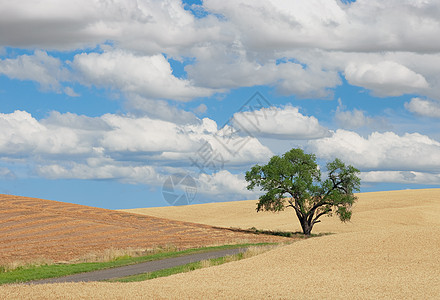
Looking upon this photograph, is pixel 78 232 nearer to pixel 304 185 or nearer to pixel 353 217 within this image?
pixel 304 185

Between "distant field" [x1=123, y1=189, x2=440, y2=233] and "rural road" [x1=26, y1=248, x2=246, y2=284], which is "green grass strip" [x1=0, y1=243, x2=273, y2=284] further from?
Answer: "distant field" [x1=123, y1=189, x2=440, y2=233]

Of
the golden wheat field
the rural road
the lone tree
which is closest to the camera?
the golden wheat field

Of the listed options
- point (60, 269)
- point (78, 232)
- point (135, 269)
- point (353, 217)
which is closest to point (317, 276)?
point (135, 269)

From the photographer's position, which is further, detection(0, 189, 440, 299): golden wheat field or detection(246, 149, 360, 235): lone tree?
detection(246, 149, 360, 235): lone tree

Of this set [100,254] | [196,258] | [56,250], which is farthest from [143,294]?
[56,250]

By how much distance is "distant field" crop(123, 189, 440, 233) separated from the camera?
70938 mm

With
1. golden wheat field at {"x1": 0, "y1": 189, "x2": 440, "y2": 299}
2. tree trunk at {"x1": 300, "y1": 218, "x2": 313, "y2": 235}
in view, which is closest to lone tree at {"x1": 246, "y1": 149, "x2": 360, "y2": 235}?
tree trunk at {"x1": 300, "y1": 218, "x2": 313, "y2": 235}

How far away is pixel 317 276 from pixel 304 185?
107 feet

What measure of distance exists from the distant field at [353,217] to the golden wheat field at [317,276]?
31094 millimetres

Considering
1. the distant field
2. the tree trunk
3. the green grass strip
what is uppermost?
the distant field

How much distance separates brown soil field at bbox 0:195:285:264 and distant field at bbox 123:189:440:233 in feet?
60.5

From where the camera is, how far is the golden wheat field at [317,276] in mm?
20422

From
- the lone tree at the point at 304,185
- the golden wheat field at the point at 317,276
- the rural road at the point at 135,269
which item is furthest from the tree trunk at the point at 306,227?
the rural road at the point at 135,269

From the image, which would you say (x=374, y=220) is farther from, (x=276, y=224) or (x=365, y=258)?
(x=365, y=258)
